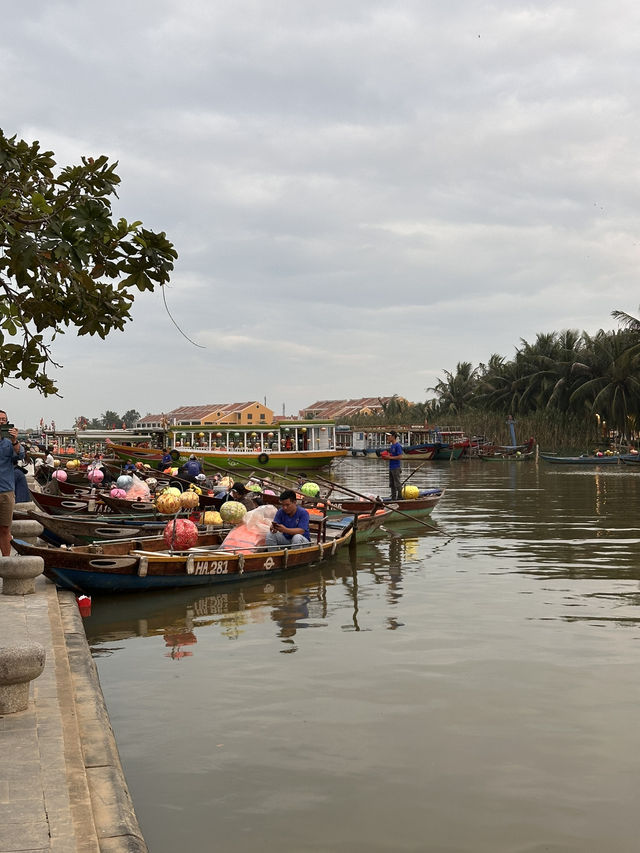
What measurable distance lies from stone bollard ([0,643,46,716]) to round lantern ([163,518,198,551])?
604 centimetres

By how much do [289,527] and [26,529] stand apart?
12.3 feet

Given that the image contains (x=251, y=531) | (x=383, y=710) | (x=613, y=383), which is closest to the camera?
(x=383, y=710)

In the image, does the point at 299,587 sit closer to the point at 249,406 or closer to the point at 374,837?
the point at 374,837

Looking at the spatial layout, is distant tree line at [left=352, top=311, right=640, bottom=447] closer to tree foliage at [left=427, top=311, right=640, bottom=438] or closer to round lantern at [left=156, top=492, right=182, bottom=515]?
tree foliage at [left=427, top=311, right=640, bottom=438]

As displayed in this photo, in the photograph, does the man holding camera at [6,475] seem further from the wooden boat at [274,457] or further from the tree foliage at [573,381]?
the tree foliage at [573,381]

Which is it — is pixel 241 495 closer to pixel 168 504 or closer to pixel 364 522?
pixel 168 504

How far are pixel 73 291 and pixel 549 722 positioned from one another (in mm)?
4835

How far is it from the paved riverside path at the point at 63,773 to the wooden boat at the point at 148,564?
110 inches

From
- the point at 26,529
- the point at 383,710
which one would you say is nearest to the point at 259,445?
the point at 26,529

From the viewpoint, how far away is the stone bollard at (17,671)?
193 inches

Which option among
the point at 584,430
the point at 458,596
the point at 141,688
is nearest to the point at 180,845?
the point at 141,688

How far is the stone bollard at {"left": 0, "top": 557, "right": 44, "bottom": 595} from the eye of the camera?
8.62 meters

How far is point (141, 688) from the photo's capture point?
722cm

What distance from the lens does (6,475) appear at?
9734 mm
